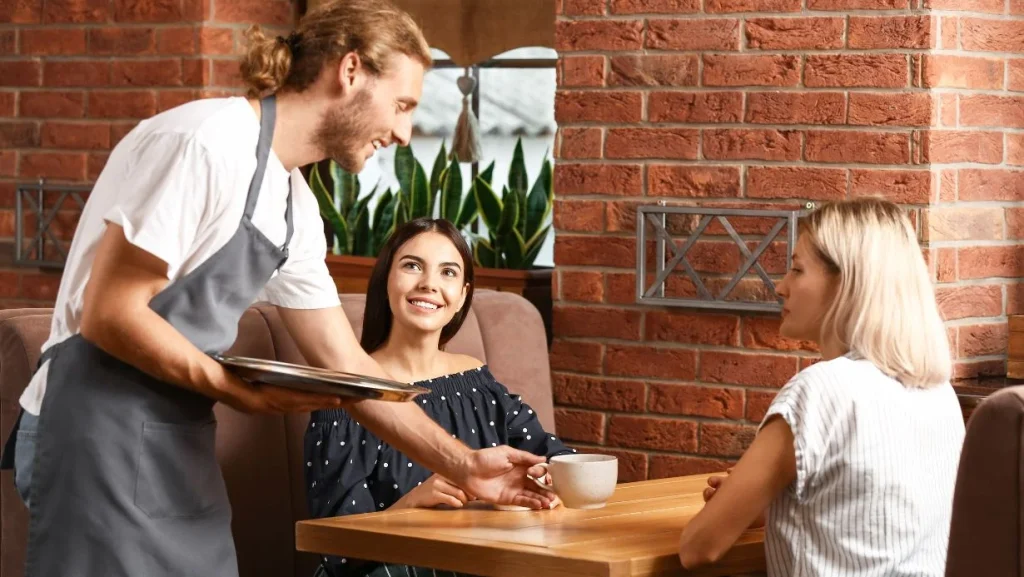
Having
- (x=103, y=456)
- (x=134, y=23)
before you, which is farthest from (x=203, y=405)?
(x=134, y=23)

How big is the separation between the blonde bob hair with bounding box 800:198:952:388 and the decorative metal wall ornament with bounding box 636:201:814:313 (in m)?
0.93

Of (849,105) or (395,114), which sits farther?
(849,105)

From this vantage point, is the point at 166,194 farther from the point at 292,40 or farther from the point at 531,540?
the point at 531,540

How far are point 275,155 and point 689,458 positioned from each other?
160 centimetres

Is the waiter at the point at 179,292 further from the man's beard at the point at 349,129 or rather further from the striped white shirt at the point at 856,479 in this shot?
the striped white shirt at the point at 856,479

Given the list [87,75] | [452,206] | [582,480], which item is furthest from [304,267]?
[87,75]

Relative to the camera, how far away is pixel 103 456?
2178 millimetres

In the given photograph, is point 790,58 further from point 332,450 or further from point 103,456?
point 103,456

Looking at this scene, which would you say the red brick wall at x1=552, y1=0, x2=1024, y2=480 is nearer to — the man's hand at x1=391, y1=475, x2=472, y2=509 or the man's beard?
the man's hand at x1=391, y1=475, x2=472, y2=509

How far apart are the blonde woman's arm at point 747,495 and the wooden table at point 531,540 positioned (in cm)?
5

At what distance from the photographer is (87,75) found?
4395 mm

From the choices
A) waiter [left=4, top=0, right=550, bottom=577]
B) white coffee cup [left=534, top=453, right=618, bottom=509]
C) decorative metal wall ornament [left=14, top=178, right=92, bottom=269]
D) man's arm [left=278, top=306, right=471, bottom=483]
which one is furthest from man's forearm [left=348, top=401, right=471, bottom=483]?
decorative metal wall ornament [left=14, top=178, right=92, bottom=269]

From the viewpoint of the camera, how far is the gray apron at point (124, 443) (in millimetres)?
2174

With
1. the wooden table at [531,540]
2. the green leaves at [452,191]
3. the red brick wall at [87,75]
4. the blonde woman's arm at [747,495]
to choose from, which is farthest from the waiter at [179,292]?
the red brick wall at [87,75]
